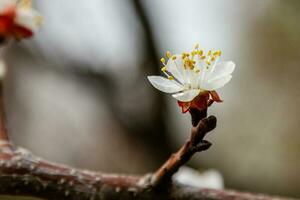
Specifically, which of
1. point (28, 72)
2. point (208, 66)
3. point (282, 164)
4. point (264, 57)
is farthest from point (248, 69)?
point (208, 66)

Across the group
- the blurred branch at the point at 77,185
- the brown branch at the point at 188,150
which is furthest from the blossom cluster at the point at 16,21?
the brown branch at the point at 188,150

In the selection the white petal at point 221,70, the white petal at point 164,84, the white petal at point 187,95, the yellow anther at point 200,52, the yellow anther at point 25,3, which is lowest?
the white petal at point 187,95

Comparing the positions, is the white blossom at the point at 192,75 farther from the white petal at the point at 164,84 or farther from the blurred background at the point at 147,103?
the blurred background at the point at 147,103

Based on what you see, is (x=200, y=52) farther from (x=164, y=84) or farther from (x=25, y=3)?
(x=25, y=3)

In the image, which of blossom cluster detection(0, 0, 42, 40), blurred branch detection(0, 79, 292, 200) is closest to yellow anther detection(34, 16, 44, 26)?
blossom cluster detection(0, 0, 42, 40)

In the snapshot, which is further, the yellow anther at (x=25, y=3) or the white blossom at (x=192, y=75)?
the yellow anther at (x=25, y=3)

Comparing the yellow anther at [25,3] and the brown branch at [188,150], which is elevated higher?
the yellow anther at [25,3]

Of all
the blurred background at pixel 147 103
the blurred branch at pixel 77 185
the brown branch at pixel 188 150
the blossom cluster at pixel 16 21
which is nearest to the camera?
the brown branch at pixel 188 150

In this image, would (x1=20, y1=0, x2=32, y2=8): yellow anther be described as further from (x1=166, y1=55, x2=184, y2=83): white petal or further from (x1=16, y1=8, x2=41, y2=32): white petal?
(x1=166, y1=55, x2=184, y2=83): white petal
